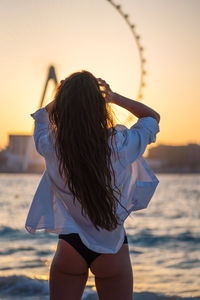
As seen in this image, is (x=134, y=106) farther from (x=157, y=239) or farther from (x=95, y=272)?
(x=157, y=239)

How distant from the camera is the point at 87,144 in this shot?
2.01m

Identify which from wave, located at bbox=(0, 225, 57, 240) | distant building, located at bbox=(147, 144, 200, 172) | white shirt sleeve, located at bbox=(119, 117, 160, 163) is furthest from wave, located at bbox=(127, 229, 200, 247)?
distant building, located at bbox=(147, 144, 200, 172)

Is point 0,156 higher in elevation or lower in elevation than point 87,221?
lower

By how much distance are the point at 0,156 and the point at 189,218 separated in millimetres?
103598

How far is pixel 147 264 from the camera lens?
8.02m

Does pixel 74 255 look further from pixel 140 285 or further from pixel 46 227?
pixel 140 285

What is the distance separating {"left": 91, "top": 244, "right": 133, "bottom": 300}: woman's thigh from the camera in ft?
6.92

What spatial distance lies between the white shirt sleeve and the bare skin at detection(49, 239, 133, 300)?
0.38 metres

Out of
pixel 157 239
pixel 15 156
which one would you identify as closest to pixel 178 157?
pixel 15 156

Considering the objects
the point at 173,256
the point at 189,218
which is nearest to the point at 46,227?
the point at 173,256

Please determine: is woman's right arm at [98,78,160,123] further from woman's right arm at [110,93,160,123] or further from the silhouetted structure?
the silhouetted structure

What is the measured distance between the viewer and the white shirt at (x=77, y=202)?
82.1 inches

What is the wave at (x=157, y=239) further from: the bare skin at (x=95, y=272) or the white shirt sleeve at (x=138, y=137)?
the white shirt sleeve at (x=138, y=137)

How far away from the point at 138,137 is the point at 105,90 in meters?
0.23
